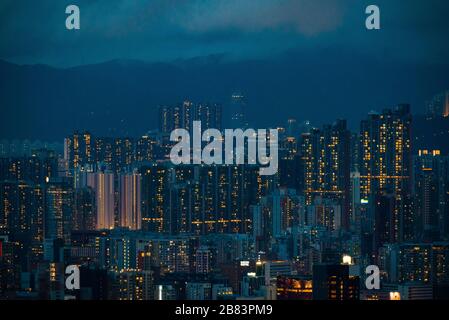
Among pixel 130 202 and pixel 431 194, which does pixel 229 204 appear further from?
pixel 431 194

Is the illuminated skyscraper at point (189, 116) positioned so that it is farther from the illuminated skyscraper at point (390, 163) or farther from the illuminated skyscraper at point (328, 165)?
the illuminated skyscraper at point (390, 163)

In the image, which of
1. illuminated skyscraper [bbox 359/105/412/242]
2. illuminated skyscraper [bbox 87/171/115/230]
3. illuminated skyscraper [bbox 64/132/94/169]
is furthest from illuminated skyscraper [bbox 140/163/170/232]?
illuminated skyscraper [bbox 359/105/412/242]

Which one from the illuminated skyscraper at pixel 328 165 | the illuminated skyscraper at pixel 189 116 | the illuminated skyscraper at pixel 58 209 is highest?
the illuminated skyscraper at pixel 189 116

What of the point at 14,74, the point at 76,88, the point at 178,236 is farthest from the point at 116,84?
the point at 178,236

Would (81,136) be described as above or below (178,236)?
above

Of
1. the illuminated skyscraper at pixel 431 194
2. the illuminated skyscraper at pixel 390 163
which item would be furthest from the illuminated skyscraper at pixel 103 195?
the illuminated skyscraper at pixel 431 194

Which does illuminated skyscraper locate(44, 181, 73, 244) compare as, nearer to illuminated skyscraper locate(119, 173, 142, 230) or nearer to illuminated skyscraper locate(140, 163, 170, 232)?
illuminated skyscraper locate(119, 173, 142, 230)

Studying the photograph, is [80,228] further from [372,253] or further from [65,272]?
[372,253]
